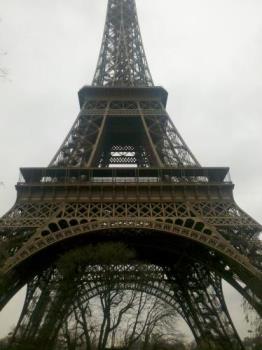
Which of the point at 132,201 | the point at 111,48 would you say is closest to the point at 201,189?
the point at 132,201

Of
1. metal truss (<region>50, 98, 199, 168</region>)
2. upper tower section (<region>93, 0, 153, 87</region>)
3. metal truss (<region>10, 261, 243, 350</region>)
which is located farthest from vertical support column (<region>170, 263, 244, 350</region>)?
upper tower section (<region>93, 0, 153, 87</region>)

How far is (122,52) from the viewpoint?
3516 cm

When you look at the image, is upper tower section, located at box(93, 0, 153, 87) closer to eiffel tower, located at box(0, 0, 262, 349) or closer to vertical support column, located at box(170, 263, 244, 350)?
eiffel tower, located at box(0, 0, 262, 349)

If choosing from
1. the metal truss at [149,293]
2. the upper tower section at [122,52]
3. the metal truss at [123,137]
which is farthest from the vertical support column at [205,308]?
the upper tower section at [122,52]

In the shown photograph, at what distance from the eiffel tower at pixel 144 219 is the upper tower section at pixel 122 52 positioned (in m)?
2.42

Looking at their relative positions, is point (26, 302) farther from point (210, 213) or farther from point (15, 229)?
point (210, 213)

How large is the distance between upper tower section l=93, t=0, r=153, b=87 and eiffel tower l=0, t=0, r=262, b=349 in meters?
2.42

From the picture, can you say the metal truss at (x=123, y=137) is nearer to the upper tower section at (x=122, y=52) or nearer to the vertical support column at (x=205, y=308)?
the upper tower section at (x=122, y=52)

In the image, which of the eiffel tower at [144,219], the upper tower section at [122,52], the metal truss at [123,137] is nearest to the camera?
the eiffel tower at [144,219]

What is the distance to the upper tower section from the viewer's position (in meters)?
33.2

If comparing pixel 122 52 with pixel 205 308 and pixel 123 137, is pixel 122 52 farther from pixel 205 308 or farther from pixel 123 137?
pixel 205 308

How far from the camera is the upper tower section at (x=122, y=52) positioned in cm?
3325

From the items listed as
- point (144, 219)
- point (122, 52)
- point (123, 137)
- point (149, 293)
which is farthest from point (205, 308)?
point (122, 52)

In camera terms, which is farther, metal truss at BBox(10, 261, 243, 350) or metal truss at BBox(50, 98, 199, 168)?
metal truss at BBox(50, 98, 199, 168)
